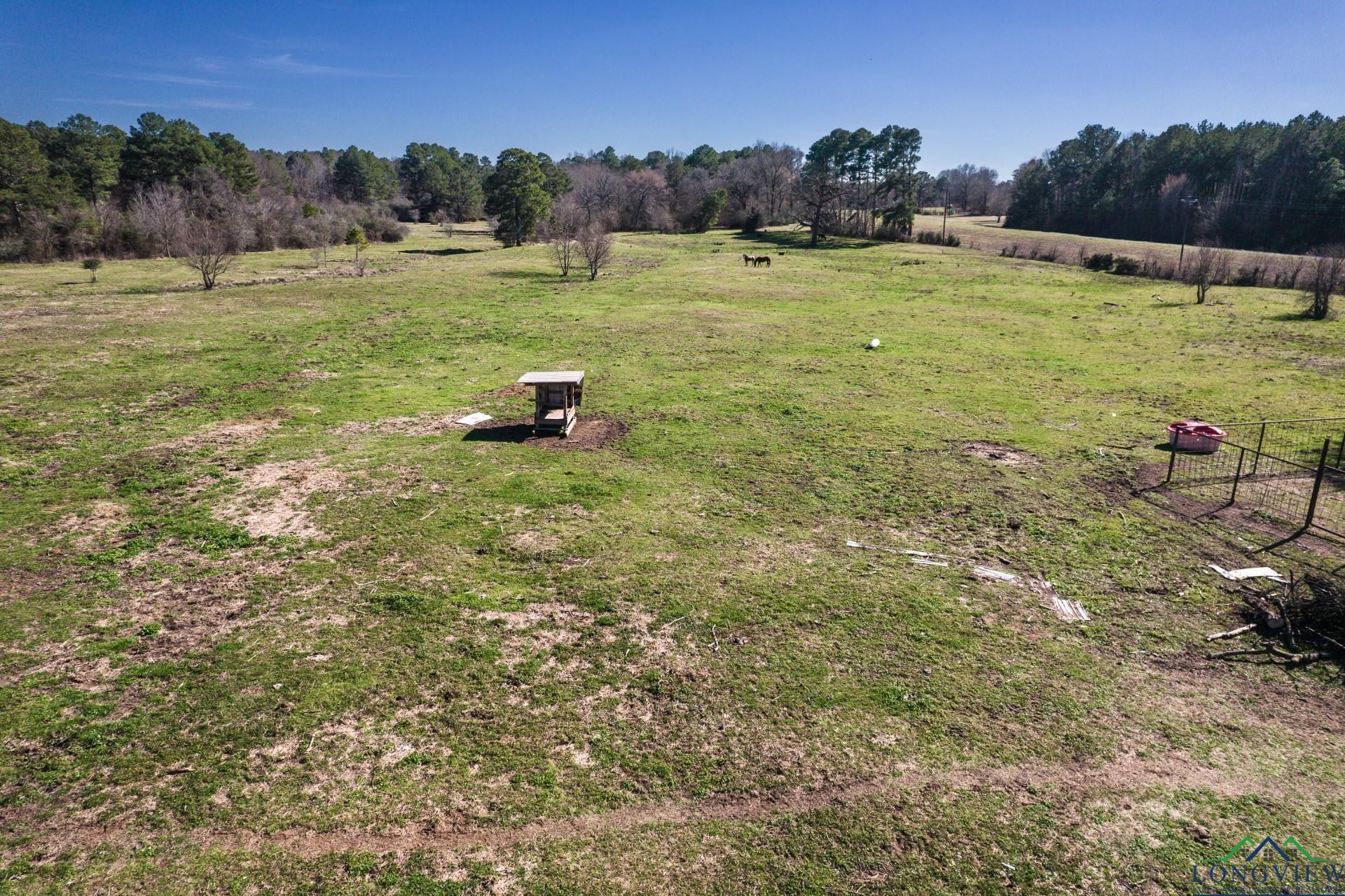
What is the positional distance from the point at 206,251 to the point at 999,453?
A: 40.1 m

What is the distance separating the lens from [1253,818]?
228 inches

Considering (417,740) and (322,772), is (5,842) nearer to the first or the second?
(322,772)

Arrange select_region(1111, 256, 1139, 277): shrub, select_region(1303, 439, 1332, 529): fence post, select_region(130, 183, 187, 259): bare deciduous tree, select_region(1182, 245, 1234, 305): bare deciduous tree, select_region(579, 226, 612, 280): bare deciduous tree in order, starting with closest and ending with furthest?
1. select_region(1303, 439, 1332, 529): fence post
2. select_region(1182, 245, 1234, 305): bare deciduous tree
3. select_region(579, 226, 612, 280): bare deciduous tree
4. select_region(1111, 256, 1139, 277): shrub
5. select_region(130, 183, 187, 259): bare deciduous tree

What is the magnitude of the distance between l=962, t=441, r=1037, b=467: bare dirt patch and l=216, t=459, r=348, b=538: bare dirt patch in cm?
1263

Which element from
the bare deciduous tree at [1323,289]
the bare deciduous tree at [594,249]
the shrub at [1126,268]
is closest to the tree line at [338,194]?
the bare deciduous tree at [594,249]

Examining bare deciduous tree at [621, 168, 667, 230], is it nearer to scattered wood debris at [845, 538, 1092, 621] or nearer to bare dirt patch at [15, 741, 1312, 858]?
scattered wood debris at [845, 538, 1092, 621]

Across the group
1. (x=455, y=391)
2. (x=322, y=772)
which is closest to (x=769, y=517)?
(x=322, y=772)

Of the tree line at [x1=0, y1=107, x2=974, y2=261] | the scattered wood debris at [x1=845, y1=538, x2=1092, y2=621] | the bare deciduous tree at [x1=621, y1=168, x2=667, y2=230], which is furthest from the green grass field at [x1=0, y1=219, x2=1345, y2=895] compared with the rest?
the bare deciduous tree at [x1=621, y1=168, x2=667, y2=230]

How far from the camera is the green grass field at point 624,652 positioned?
551 centimetres

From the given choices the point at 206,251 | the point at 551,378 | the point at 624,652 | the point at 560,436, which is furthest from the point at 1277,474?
the point at 206,251

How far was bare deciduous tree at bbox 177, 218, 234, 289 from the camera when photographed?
115 ft

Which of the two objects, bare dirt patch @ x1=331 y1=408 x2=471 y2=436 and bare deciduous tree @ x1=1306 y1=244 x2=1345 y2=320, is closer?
bare dirt patch @ x1=331 y1=408 x2=471 y2=436

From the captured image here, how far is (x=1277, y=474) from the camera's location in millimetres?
13016

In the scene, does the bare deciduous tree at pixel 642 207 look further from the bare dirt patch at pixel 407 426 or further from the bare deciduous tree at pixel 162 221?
the bare dirt patch at pixel 407 426
